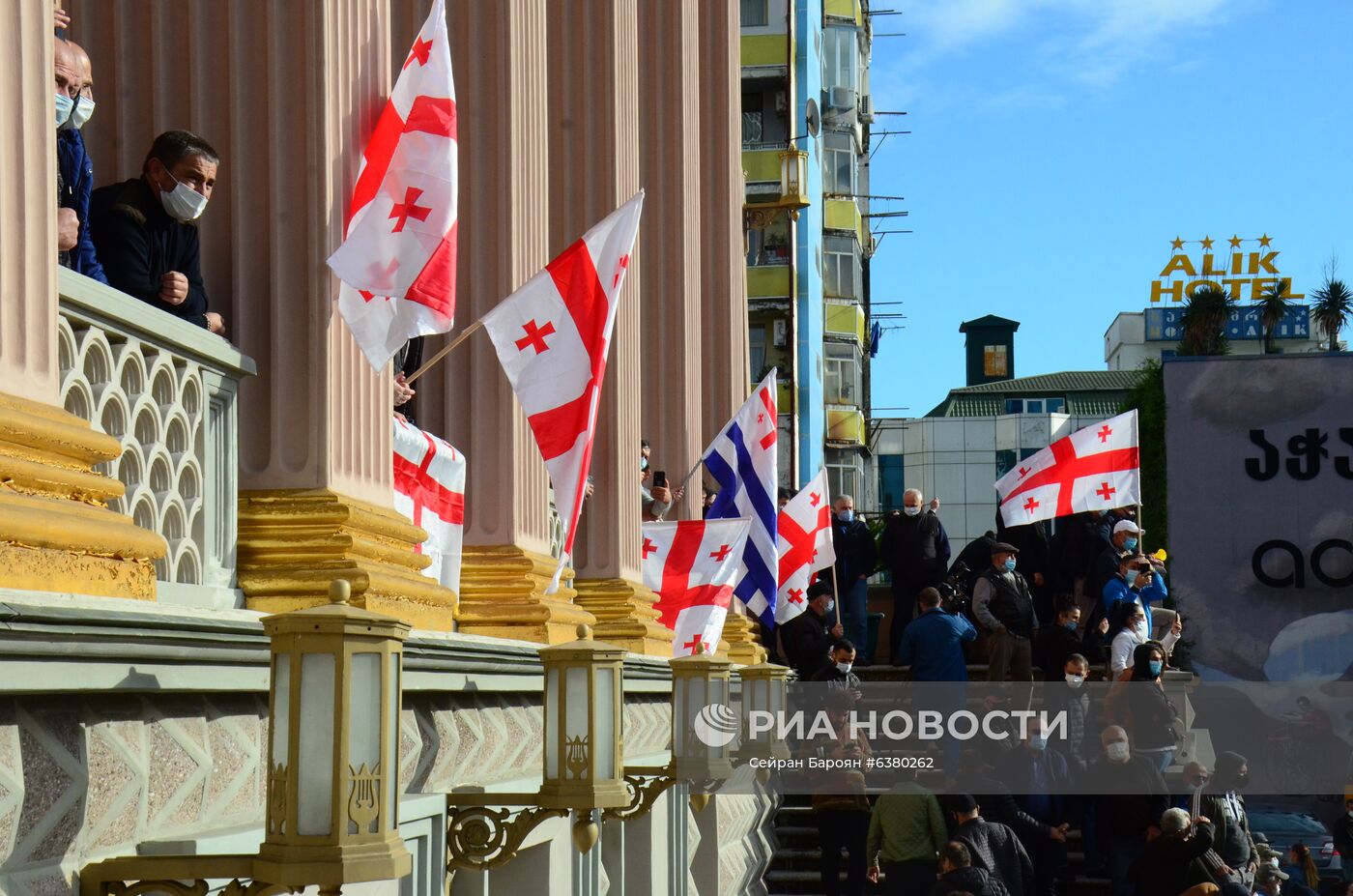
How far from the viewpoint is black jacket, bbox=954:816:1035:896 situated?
1399 cm

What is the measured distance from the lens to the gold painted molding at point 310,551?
694cm

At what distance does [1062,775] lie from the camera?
17.6 meters

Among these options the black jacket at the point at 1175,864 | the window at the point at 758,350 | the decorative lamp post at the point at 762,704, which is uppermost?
the window at the point at 758,350

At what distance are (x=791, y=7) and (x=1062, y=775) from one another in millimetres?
30705

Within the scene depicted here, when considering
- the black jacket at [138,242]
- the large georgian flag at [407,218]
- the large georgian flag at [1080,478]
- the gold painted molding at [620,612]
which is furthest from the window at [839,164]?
the black jacket at [138,242]

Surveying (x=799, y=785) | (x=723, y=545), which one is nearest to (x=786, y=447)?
(x=799, y=785)

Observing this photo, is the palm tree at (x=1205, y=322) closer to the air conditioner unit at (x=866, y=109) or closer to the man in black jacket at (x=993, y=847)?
the air conditioner unit at (x=866, y=109)

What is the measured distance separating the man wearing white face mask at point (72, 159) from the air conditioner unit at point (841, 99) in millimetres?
52294

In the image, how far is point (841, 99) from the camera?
5744cm

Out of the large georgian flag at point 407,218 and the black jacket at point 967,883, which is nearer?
the large georgian flag at point 407,218

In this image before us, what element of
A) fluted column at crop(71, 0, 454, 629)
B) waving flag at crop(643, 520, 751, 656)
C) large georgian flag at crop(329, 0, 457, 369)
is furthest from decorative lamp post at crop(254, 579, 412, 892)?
waving flag at crop(643, 520, 751, 656)

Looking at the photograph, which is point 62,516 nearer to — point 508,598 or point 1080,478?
point 508,598

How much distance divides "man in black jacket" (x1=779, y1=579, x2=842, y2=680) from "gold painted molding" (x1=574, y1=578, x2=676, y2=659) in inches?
260

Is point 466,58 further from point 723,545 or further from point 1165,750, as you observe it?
point 1165,750
